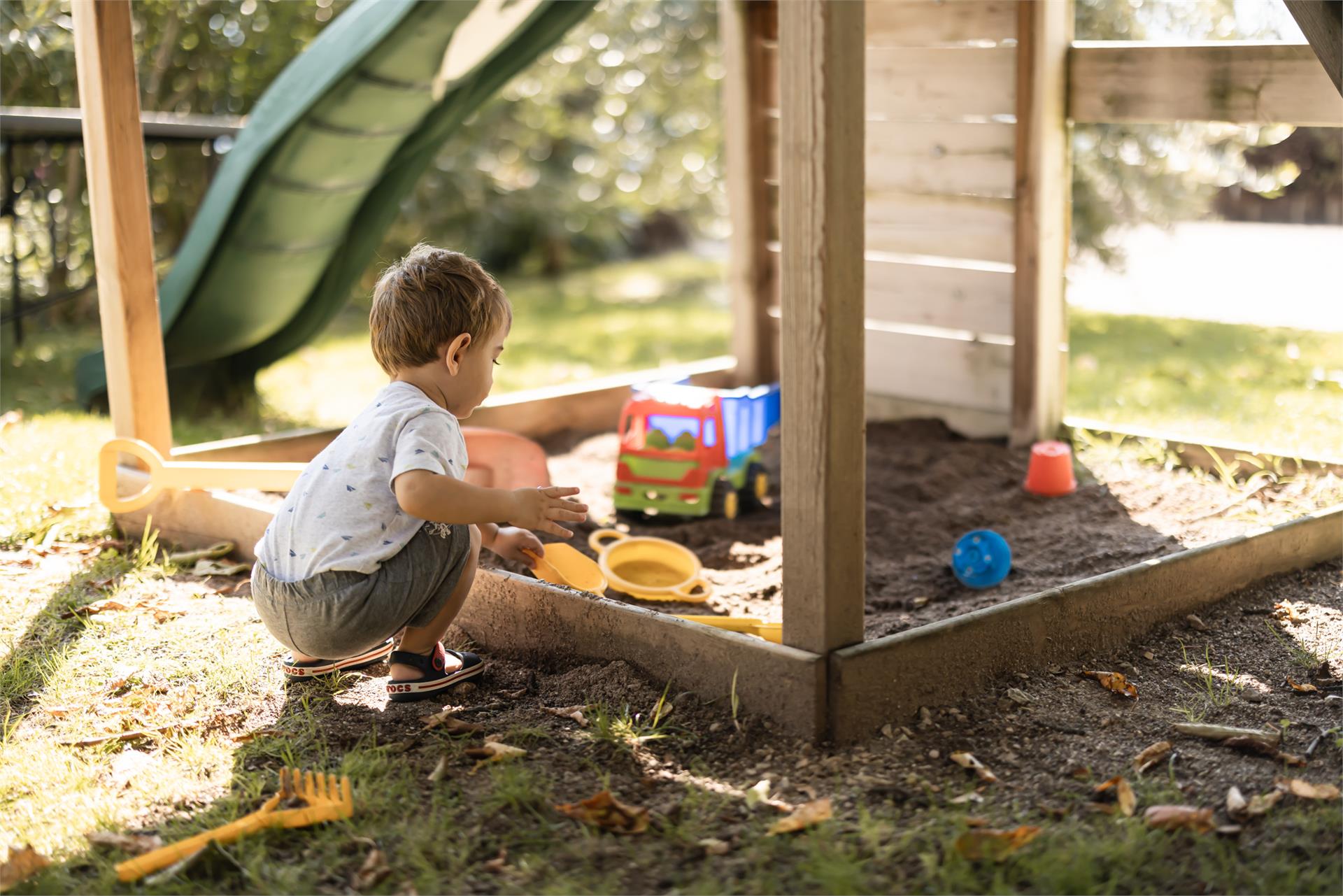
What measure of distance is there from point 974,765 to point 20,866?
156 centimetres

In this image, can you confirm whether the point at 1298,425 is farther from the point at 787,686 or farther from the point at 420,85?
the point at 420,85

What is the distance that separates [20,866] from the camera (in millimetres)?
2043

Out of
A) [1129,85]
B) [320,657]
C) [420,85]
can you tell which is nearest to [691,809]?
[320,657]

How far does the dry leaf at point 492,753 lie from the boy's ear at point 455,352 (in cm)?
74

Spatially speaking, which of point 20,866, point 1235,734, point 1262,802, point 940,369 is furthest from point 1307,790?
point 940,369

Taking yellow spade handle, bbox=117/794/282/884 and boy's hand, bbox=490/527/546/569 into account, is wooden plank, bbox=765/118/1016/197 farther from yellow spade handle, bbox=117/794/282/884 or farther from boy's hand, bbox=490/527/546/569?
yellow spade handle, bbox=117/794/282/884

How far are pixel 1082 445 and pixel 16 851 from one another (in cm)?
358

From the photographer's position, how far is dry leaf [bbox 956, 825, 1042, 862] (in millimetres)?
1983

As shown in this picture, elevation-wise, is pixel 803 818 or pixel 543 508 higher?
pixel 543 508

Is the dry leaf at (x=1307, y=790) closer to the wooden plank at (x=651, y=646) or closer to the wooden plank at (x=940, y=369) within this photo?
the wooden plank at (x=651, y=646)

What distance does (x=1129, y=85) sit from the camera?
4.36m

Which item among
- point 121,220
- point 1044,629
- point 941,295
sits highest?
point 121,220

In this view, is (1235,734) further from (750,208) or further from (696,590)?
(750,208)

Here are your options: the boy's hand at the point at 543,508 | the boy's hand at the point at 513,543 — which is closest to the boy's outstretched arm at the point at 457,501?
the boy's hand at the point at 543,508
